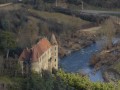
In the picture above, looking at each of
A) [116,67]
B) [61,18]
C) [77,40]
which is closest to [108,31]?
[77,40]

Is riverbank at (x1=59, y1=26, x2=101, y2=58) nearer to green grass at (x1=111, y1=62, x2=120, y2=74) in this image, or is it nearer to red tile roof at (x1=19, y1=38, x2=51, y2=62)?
green grass at (x1=111, y1=62, x2=120, y2=74)

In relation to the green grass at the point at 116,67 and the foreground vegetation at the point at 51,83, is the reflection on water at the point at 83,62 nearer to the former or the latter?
the green grass at the point at 116,67

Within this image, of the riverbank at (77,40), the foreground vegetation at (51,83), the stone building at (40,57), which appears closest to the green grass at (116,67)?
the stone building at (40,57)

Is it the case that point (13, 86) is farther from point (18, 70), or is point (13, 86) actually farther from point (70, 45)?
point (70, 45)

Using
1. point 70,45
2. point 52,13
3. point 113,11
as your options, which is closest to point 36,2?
point 52,13

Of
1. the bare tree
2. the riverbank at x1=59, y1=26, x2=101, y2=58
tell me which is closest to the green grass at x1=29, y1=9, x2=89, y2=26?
the riverbank at x1=59, y1=26, x2=101, y2=58
